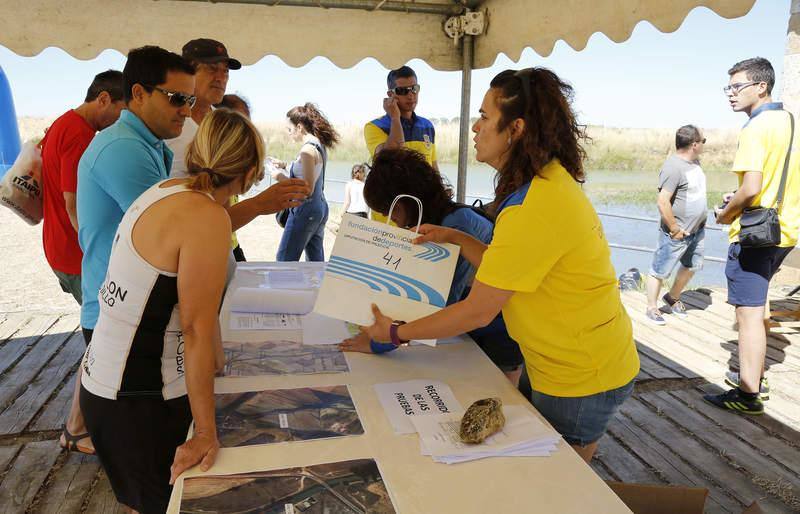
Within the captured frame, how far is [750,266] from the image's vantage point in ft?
9.43

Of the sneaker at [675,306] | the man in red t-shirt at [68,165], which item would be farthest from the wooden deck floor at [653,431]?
the man in red t-shirt at [68,165]

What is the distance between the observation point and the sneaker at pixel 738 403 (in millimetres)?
3010

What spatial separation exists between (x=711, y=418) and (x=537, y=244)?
242 centimetres

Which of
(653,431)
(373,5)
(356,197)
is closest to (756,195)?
(653,431)

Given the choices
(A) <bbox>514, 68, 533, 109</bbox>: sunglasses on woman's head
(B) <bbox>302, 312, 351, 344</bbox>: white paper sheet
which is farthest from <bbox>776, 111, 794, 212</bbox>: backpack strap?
(B) <bbox>302, 312, 351, 344</bbox>: white paper sheet

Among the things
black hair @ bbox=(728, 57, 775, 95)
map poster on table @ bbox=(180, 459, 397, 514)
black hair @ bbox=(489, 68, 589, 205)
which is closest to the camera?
map poster on table @ bbox=(180, 459, 397, 514)

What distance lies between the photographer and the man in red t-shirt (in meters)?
2.25

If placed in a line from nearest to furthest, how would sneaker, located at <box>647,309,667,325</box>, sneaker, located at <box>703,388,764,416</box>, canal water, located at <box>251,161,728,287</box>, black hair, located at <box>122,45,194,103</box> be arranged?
black hair, located at <box>122,45,194,103</box>
sneaker, located at <box>703,388,764,416</box>
sneaker, located at <box>647,309,667,325</box>
canal water, located at <box>251,161,728,287</box>

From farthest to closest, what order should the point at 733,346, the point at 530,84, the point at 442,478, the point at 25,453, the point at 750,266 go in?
1. the point at 733,346
2. the point at 750,266
3. the point at 25,453
4. the point at 530,84
5. the point at 442,478

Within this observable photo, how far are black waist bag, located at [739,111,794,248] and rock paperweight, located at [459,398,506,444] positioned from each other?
220 cm

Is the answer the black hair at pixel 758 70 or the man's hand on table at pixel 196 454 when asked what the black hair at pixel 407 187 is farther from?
the black hair at pixel 758 70

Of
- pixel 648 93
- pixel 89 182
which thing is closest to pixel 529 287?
pixel 89 182

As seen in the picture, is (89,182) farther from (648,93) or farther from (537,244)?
(648,93)

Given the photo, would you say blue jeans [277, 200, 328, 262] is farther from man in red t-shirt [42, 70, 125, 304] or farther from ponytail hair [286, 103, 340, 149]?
man in red t-shirt [42, 70, 125, 304]
